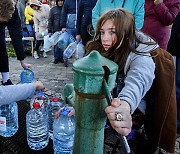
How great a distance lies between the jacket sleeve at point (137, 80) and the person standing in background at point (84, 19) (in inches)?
114

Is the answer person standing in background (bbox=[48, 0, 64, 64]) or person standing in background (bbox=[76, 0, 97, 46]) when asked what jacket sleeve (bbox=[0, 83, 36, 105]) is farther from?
person standing in background (bbox=[48, 0, 64, 64])

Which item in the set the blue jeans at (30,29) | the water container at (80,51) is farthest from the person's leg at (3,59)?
the blue jeans at (30,29)

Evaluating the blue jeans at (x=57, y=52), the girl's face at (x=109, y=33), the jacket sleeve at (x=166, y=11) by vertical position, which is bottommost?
the blue jeans at (x=57, y=52)

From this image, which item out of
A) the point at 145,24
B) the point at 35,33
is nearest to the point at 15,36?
the point at 145,24

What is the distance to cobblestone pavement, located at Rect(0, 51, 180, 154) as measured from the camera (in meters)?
4.39

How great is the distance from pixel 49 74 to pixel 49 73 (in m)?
0.09

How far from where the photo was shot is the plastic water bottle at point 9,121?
1668 mm

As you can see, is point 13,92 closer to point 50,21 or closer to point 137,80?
A: point 137,80

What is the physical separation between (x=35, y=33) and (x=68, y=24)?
206 cm

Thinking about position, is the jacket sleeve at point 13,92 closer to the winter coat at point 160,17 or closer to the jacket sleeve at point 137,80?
the jacket sleeve at point 137,80

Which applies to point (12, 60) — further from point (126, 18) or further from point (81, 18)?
point (126, 18)

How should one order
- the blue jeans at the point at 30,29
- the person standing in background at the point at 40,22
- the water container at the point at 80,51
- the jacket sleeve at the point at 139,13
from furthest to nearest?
the blue jeans at the point at 30,29
the person standing in background at the point at 40,22
the water container at the point at 80,51
the jacket sleeve at the point at 139,13

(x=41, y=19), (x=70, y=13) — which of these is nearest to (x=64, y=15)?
(x=70, y=13)

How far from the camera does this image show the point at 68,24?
18.1ft
